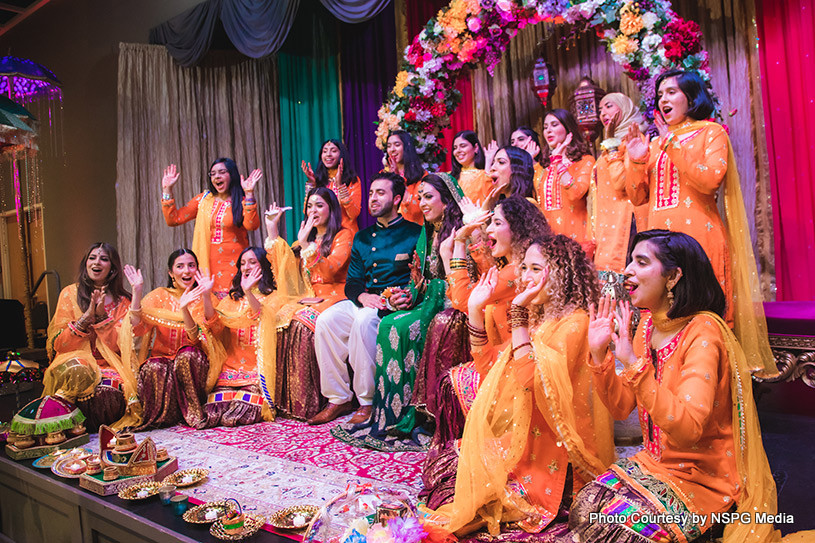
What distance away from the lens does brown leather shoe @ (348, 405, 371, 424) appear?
13.7ft

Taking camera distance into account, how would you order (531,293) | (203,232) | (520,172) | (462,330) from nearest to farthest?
(531,293)
(462,330)
(520,172)
(203,232)

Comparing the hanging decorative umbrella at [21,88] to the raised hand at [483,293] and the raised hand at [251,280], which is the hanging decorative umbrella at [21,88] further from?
the raised hand at [483,293]

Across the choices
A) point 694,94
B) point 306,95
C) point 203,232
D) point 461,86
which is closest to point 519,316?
point 694,94

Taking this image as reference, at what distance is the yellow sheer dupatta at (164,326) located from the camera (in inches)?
181

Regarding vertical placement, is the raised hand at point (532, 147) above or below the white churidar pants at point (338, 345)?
above

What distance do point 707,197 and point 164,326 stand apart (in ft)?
11.6

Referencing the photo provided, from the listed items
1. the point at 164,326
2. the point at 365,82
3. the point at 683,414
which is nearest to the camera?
the point at 683,414

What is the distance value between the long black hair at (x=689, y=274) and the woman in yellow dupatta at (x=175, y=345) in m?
3.20

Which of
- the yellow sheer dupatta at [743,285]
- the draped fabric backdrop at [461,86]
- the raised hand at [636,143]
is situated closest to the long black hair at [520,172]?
the raised hand at [636,143]

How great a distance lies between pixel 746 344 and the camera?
10.2ft

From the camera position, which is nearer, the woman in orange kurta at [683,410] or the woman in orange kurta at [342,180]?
the woman in orange kurta at [683,410]

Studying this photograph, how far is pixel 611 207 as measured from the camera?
3.80 meters

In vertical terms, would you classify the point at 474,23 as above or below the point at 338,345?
above

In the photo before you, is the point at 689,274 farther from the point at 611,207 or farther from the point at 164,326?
the point at 164,326
